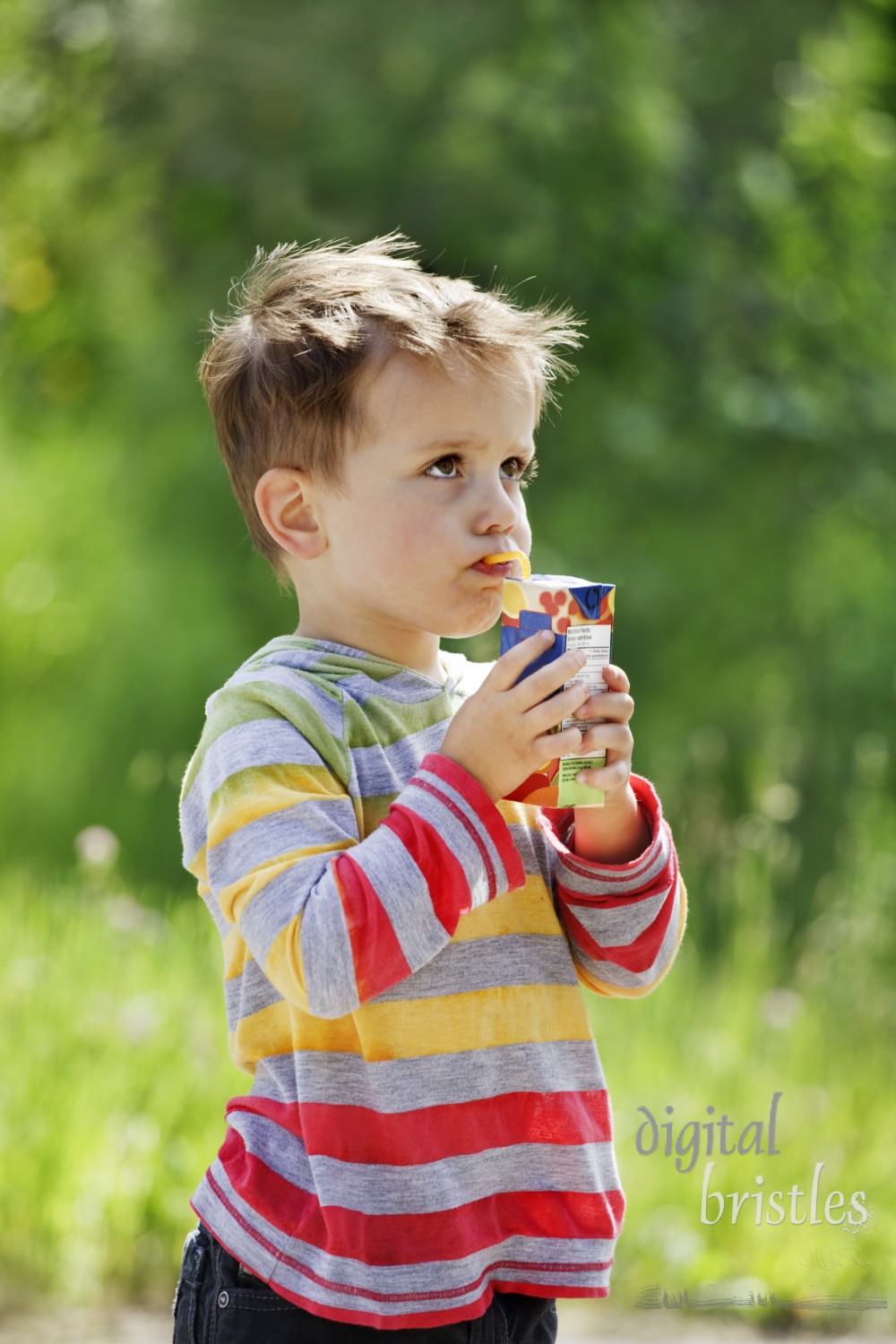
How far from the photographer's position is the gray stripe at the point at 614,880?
4.57 ft

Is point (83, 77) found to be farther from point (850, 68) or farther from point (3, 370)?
point (850, 68)

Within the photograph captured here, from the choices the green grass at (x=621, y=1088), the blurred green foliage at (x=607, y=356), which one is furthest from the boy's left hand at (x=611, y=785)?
the blurred green foliage at (x=607, y=356)

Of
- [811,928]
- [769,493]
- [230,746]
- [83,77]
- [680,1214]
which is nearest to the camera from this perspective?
[230,746]

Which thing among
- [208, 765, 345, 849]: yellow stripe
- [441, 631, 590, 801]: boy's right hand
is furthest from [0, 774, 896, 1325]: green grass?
[441, 631, 590, 801]: boy's right hand

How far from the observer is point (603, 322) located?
421 centimetres

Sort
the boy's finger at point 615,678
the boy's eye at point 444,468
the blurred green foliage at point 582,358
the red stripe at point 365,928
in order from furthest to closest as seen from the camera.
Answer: the blurred green foliage at point 582,358, the boy's eye at point 444,468, the boy's finger at point 615,678, the red stripe at point 365,928

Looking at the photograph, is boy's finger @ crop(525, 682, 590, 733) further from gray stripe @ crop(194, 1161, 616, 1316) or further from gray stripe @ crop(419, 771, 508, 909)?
gray stripe @ crop(194, 1161, 616, 1316)

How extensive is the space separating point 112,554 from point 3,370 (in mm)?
929

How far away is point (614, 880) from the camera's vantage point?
4.57ft

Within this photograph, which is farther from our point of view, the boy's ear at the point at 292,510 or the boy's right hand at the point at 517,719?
the boy's ear at the point at 292,510

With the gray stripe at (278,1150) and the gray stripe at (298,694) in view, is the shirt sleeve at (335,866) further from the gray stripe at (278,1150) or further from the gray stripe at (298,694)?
the gray stripe at (278,1150)

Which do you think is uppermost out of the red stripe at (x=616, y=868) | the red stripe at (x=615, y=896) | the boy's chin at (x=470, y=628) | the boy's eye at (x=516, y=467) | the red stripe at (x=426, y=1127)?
the boy's eye at (x=516, y=467)

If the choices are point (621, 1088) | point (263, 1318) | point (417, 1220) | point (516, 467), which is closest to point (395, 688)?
point (516, 467)

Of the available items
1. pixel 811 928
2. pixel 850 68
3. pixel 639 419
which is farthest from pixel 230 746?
pixel 850 68
